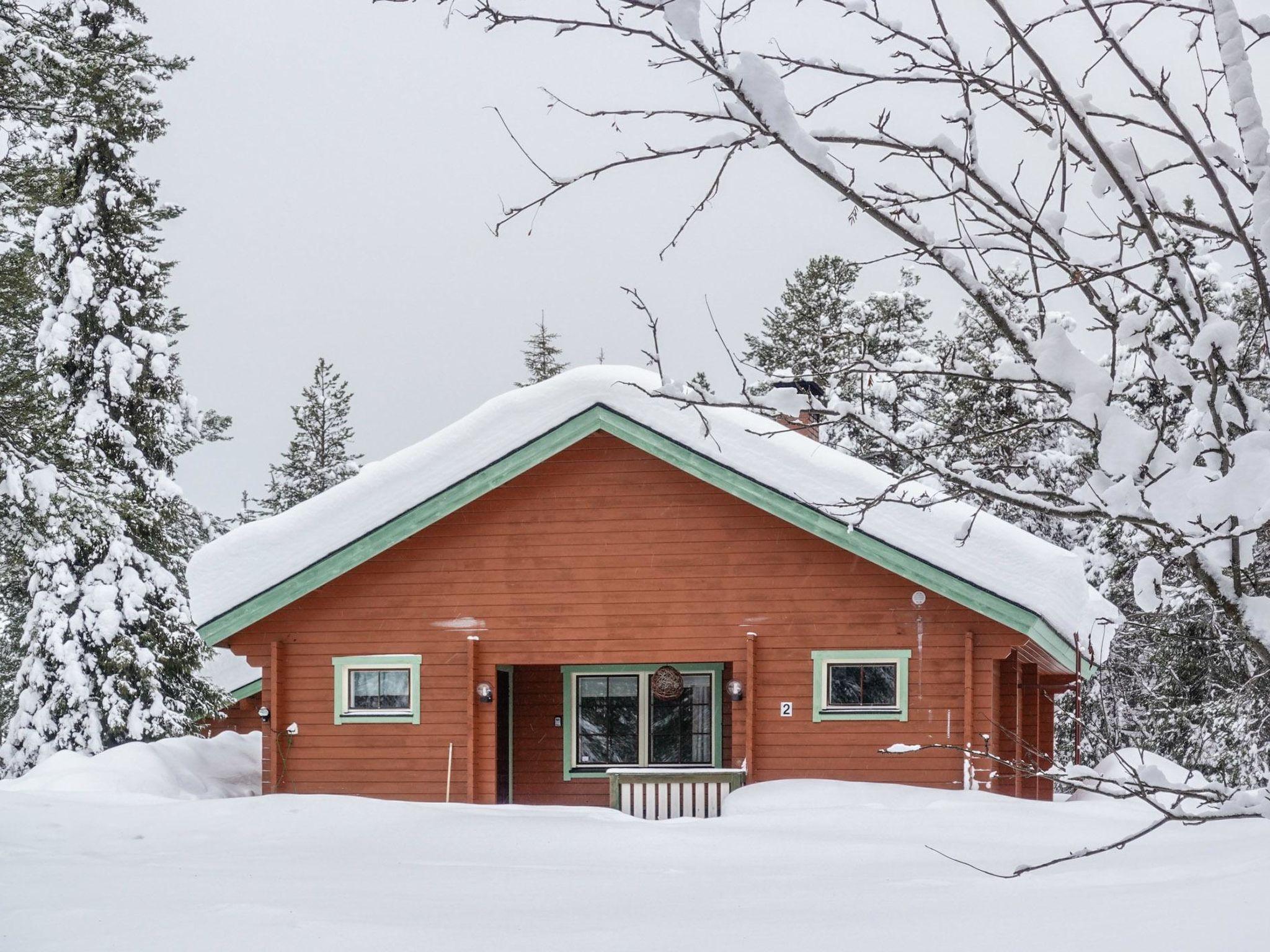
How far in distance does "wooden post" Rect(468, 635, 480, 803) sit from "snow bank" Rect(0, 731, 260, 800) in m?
2.73

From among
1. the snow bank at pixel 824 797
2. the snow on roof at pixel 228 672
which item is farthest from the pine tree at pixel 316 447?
the snow bank at pixel 824 797

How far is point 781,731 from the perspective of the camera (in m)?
14.7

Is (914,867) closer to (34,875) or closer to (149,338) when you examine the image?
(34,875)

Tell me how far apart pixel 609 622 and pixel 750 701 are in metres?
1.76

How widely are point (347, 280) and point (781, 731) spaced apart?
370ft

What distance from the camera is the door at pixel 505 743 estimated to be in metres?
16.9

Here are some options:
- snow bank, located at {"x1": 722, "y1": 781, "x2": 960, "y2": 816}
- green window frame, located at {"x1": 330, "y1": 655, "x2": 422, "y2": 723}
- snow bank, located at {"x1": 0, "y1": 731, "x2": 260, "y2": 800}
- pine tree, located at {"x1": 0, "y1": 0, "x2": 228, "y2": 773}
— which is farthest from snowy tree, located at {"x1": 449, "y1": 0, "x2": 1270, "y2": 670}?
pine tree, located at {"x1": 0, "y1": 0, "x2": 228, "y2": 773}

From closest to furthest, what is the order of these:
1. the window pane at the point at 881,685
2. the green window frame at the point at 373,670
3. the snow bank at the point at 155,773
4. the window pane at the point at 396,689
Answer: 1. the window pane at the point at 881,685
2. the snow bank at the point at 155,773
3. the green window frame at the point at 373,670
4. the window pane at the point at 396,689

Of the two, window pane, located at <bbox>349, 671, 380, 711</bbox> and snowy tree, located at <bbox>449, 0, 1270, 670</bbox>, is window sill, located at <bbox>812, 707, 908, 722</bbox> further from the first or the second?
snowy tree, located at <bbox>449, 0, 1270, 670</bbox>

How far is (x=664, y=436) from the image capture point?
14523 mm

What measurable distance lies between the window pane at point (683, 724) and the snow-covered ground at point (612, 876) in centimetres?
309

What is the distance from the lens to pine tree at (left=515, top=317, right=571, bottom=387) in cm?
4544

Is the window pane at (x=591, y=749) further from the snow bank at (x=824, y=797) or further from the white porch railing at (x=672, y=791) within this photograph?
the snow bank at (x=824, y=797)

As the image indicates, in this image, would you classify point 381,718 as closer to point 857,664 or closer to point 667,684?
point 667,684
